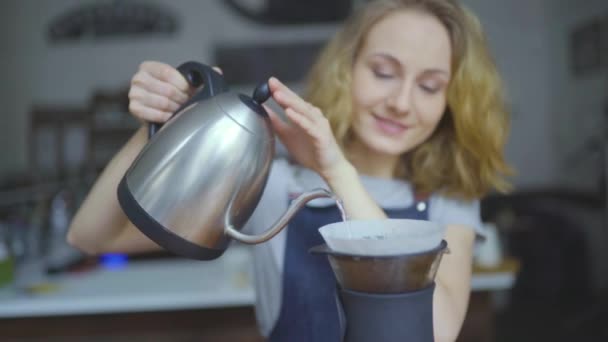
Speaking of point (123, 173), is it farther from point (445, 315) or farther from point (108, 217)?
point (445, 315)

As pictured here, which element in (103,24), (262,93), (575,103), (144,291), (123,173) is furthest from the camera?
(103,24)

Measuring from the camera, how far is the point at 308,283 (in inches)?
34.0

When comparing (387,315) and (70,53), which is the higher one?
(387,315)

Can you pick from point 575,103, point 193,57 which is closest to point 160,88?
point 193,57

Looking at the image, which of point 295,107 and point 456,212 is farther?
point 456,212

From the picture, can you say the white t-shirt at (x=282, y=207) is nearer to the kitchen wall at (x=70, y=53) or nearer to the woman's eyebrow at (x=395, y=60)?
the woman's eyebrow at (x=395, y=60)

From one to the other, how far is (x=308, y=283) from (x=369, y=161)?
243 mm

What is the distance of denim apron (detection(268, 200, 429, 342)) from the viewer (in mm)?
843

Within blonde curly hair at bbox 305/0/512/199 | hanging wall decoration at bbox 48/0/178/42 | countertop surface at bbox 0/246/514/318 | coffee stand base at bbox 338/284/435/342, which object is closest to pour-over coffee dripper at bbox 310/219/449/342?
coffee stand base at bbox 338/284/435/342

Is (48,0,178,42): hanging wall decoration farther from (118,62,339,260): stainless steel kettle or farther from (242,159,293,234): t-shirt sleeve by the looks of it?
(118,62,339,260): stainless steel kettle

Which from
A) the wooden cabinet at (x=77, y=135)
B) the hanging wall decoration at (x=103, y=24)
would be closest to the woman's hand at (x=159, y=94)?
the wooden cabinet at (x=77, y=135)

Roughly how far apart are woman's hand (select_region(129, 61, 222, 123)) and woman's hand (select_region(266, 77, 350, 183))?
10cm

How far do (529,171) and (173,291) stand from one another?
355cm

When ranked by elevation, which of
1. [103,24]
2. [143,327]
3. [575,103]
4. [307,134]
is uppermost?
[307,134]
